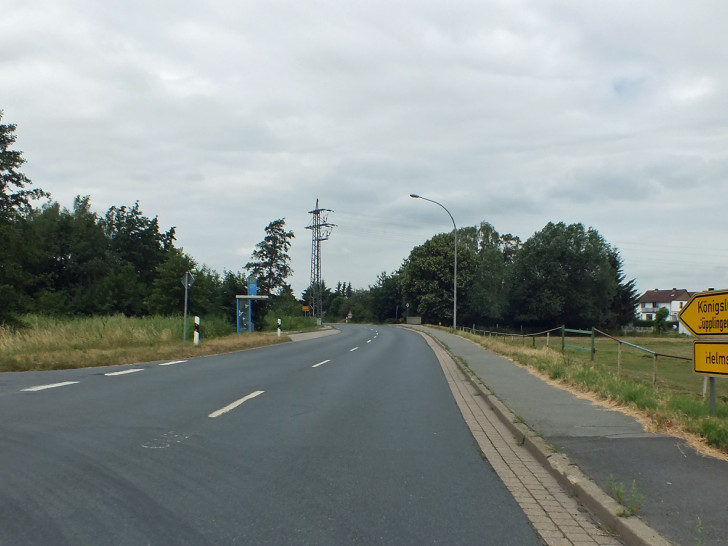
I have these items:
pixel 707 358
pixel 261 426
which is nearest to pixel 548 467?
pixel 707 358

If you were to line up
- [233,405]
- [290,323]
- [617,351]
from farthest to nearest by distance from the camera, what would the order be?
[290,323]
[617,351]
[233,405]

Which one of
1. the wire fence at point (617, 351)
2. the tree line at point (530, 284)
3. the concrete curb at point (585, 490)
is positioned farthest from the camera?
the tree line at point (530, 284)

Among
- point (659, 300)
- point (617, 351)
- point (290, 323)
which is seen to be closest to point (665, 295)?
point (659, 300)

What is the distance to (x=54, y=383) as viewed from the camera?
12141 mm

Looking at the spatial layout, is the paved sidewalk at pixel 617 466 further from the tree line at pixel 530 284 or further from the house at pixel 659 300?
the house at pixel 659 300

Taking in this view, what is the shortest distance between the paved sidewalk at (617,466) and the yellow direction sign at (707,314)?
1.46 m

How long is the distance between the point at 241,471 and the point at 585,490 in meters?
3.03

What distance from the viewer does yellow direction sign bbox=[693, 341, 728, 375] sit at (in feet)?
23.9

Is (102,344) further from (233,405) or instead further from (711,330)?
(711,330)

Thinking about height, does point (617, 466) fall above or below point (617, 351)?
above

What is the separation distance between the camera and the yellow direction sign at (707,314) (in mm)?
7441

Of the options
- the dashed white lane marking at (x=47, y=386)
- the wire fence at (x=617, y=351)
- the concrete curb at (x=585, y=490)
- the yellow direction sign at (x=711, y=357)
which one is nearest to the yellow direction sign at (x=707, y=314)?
the yellow direction sign at (x=711, y=357)

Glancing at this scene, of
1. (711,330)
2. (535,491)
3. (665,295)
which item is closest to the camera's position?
(535,491)

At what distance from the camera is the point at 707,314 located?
305 inches
